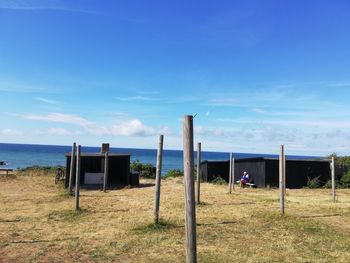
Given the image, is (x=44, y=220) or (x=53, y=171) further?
(x=53, y=171)

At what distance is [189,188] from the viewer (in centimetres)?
616

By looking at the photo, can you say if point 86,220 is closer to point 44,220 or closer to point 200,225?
point 44,220

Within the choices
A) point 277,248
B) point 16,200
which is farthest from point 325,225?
point 16,200

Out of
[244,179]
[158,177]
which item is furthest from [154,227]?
[244,179]

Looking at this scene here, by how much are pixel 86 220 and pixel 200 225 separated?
3.39 m

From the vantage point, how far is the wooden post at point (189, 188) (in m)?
6.11

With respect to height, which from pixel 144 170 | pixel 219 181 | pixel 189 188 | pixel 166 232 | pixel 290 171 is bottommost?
pixel 166 232

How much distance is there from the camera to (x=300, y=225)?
441 inches

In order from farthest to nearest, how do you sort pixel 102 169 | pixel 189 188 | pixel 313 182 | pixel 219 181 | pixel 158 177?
pixel 219 181 → pixel 313 182 → pixel 102 169 → pixel 158 177 → pixel 189 188

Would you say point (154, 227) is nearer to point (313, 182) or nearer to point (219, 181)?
point (313, 182)

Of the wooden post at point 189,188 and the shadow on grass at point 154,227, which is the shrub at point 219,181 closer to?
the shadow on grass at point 154,227

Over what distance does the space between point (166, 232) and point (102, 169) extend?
16250 millimetres

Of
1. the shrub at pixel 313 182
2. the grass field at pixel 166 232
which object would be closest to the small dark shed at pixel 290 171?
the shrub at pixel 313 182

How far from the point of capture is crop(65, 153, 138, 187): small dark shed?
2497 centimetres
